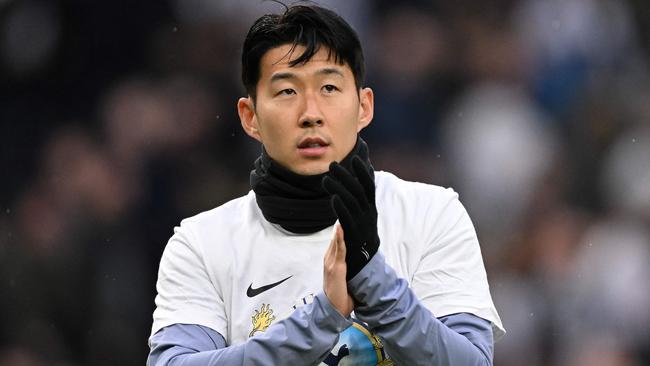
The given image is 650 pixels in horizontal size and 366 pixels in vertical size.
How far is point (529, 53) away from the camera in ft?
22.3

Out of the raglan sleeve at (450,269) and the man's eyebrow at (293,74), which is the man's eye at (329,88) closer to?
the man's eyebrow at (293,74)

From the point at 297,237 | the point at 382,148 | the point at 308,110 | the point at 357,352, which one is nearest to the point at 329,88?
the point at 308,110

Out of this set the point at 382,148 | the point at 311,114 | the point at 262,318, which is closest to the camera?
the point at 311,114

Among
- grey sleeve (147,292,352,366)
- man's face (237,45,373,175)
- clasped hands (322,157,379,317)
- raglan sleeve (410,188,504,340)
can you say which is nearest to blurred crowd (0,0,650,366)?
raglan sleeve (410,188,504,340)

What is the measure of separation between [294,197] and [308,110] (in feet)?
0.80

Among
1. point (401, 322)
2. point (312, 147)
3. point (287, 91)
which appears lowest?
point (401, 322)

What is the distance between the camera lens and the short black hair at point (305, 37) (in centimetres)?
335

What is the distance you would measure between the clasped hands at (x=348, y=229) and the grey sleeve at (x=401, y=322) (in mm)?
24

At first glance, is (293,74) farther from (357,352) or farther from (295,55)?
(357,352)

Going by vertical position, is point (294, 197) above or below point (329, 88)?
below

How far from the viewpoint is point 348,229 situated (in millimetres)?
2930

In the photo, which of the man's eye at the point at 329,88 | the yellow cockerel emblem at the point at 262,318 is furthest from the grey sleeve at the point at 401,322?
the man's eye at the point at 329,88

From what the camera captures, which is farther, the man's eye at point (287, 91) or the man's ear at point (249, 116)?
the man's ear at point (249, 116)

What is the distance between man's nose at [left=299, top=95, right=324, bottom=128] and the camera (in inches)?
129
